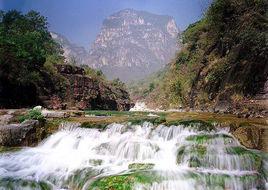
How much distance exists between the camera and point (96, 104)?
169 feet

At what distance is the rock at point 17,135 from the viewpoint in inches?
590

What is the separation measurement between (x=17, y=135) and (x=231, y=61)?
1486cm

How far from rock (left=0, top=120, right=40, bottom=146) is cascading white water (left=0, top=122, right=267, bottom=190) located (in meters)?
0.64

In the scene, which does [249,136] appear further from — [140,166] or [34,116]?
[34,116]

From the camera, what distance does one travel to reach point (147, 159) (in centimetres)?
1202

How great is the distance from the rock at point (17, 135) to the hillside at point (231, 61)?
1084 cm

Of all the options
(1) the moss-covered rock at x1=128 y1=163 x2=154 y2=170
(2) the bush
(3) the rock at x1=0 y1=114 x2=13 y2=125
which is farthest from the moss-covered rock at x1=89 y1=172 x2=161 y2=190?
(3) the rock at x1=0 y1=114 x2=13 y2=125

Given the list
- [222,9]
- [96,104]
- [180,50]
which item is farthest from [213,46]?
[96,104]

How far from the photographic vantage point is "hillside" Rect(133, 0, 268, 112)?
824 inches

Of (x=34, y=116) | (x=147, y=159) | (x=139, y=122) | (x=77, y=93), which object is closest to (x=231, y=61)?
(x=139, y=122)

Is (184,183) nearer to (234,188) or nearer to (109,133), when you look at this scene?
(234,188)

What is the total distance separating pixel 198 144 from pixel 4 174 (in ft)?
19.9

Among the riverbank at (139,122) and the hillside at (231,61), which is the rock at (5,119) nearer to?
the riverbank at (139,122)

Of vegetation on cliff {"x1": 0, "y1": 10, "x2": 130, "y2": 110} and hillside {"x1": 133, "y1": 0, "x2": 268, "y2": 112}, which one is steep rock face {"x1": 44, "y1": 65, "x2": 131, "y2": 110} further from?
hillside {"x1": 133, "y1": 0, "x2": 268, "y2": 112}
